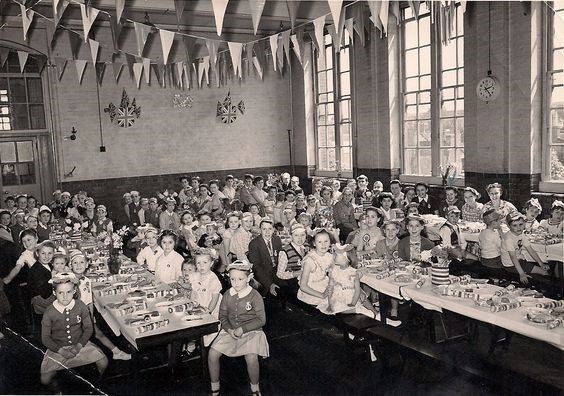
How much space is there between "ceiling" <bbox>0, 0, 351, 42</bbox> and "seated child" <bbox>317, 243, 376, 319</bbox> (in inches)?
401

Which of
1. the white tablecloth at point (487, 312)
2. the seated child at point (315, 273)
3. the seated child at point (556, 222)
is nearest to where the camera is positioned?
the white tablecloth at point (487, 312)

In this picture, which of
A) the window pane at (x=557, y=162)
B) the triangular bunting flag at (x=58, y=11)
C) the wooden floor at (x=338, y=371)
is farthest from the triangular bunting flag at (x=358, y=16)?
the wooden floor at (x=338, y=371)

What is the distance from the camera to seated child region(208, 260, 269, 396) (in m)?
4.82

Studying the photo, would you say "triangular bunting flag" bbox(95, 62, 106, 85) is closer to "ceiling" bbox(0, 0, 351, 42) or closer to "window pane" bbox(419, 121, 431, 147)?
"ceiling" bbox(0, 0, 351, 42)

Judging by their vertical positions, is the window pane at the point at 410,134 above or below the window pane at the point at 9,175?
above

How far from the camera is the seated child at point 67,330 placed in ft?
15.9

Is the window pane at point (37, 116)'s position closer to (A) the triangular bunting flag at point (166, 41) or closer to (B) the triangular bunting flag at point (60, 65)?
(B) the triangular bunting flag at point (60, 65)

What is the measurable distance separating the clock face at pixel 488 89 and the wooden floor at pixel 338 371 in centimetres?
593

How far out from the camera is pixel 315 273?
242 inches

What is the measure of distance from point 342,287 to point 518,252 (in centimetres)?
258

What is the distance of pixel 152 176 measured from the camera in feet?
52.3

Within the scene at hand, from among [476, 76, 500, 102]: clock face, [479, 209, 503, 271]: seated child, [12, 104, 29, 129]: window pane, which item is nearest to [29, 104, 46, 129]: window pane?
[12, 104, 29, 129]: window pane

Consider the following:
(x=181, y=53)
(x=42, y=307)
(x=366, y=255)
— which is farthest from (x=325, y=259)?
(x=181, y=53)

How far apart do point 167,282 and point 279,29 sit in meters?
11.2
